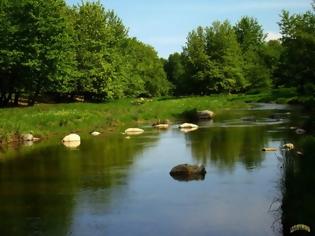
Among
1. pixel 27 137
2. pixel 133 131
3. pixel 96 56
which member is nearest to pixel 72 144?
pixel 27 137

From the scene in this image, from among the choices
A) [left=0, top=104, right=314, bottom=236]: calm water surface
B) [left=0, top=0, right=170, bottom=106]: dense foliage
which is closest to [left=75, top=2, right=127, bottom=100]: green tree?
[left=0, top=0, right=170, bottom=106]: dense foliage

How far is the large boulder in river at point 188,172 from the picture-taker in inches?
1042

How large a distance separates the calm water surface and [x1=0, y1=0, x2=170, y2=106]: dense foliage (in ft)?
54.6

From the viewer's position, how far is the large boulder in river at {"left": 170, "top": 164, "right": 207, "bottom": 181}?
86.8 ft

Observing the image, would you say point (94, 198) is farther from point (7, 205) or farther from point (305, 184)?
point (305, 184)

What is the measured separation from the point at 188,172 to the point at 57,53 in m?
32.6

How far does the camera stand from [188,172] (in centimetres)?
2692

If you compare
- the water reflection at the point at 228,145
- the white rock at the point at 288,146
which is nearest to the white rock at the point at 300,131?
the water reflection at the point at 228,145

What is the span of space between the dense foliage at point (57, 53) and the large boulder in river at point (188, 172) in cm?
2978

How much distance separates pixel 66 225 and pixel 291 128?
1118 inches

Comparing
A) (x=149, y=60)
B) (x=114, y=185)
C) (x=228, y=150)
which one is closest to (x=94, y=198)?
(x=114, y=185)

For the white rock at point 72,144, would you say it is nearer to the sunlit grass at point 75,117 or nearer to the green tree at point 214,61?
the sunlit grass at point 75,117

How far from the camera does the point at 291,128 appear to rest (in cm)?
4338

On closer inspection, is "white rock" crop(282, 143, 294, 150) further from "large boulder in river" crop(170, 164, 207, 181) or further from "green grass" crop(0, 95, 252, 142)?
"green grass" crop(0, 95, 252, 142)
